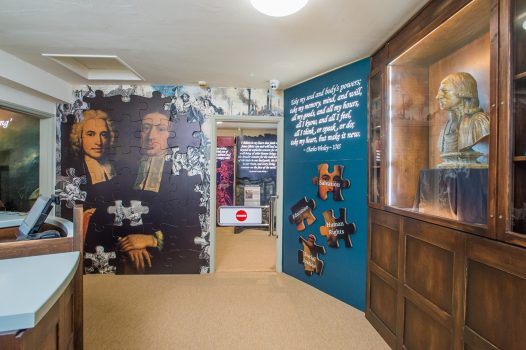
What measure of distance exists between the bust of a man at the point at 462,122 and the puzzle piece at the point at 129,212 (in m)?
3.29

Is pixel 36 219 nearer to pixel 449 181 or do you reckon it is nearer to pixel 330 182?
pixel 330 182

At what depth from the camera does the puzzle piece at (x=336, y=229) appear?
272 centimetres

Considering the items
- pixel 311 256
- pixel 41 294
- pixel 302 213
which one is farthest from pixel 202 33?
pixel 311 256

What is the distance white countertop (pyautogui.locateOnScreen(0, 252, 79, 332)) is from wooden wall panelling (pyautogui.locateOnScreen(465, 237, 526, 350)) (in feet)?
5.87

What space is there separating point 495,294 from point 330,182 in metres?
1.77

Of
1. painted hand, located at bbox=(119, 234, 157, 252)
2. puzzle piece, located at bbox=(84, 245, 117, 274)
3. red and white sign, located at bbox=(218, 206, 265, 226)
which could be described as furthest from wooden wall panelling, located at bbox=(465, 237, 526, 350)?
puzzle piece, located at bbox=(84, 245, 117, 274)

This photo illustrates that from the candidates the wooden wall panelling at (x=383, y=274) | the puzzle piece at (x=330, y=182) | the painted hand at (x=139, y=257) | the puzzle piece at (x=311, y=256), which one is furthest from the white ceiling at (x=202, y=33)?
the painted hand at (x=139, y=257)

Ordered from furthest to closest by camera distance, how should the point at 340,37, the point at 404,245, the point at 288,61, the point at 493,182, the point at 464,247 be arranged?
the point at 288,61 → the point at 340,37 → the point at 404,245 → the point at 464,247 → the point at 493,182

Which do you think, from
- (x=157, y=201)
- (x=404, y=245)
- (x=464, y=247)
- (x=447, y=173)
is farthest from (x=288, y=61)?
(x=157, y=201)

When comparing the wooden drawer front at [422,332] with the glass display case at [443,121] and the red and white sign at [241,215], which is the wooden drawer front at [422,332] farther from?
the red and white sign at [241,215]

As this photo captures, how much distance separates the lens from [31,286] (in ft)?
3.18

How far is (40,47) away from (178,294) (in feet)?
8.99

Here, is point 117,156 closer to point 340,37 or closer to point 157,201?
point 157,201

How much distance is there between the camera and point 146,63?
2.76m
